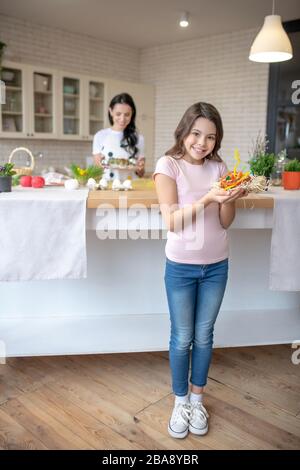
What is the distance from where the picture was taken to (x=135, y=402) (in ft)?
6.64

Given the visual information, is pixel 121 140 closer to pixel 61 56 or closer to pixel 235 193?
pixel 235 193

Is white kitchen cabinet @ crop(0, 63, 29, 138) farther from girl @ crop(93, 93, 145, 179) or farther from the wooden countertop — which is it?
the wooden countertop

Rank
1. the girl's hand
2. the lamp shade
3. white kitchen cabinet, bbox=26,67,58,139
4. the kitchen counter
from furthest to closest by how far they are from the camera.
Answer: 1. white kitchen cabinet, bbox=26,67,58,139
2. the lamp shade
3. the kitchen counter
4. the girl's hand

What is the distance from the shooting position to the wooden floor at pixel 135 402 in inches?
68.4

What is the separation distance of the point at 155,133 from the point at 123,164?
181 inches

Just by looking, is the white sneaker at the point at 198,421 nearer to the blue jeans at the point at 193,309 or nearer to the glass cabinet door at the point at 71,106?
the blue jeans at the point at 193,309

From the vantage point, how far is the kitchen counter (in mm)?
2197

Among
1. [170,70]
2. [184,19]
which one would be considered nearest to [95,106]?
[170,70]

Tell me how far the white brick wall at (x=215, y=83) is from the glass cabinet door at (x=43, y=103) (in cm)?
192

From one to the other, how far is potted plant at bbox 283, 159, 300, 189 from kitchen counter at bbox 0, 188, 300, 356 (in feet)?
0.23

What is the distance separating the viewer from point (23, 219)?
1908mm

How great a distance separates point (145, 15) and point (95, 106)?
55.5 inches

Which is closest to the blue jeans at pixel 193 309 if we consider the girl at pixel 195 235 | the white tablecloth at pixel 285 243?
the girl at pixel 195 235

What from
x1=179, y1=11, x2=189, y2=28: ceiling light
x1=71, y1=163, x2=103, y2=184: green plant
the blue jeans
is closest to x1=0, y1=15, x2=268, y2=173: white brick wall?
x1=179, y1=11, x2=189, y2=28: ceiling light
